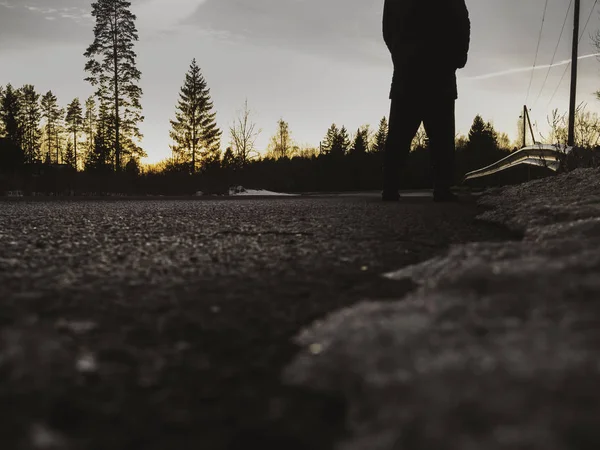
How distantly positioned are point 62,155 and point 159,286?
86.8 meters

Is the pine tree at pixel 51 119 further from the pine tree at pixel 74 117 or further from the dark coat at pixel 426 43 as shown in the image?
the dark coat at pixel 426 43

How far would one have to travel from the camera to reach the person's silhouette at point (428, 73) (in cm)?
571

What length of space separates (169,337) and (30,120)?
73.4 m

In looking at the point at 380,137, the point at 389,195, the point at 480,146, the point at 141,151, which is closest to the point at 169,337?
the point at 389,195

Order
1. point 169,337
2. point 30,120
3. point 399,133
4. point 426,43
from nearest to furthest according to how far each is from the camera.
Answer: point 169,337, point 426,43, point 399,133, point 30,120

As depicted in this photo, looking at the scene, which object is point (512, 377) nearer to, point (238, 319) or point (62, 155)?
point (238, 319)

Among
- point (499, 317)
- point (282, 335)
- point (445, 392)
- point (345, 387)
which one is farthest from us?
point (282, 335)

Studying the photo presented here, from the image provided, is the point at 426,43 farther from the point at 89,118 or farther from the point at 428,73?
the point at 89,118

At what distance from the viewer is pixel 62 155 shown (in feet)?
261

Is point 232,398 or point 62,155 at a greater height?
point 62,155

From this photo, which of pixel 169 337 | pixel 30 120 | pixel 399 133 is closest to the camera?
pixel 169 337

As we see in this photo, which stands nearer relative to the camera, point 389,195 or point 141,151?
point 389,195

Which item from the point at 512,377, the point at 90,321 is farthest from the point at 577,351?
the point at 90,321

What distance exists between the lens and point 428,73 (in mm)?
5910
